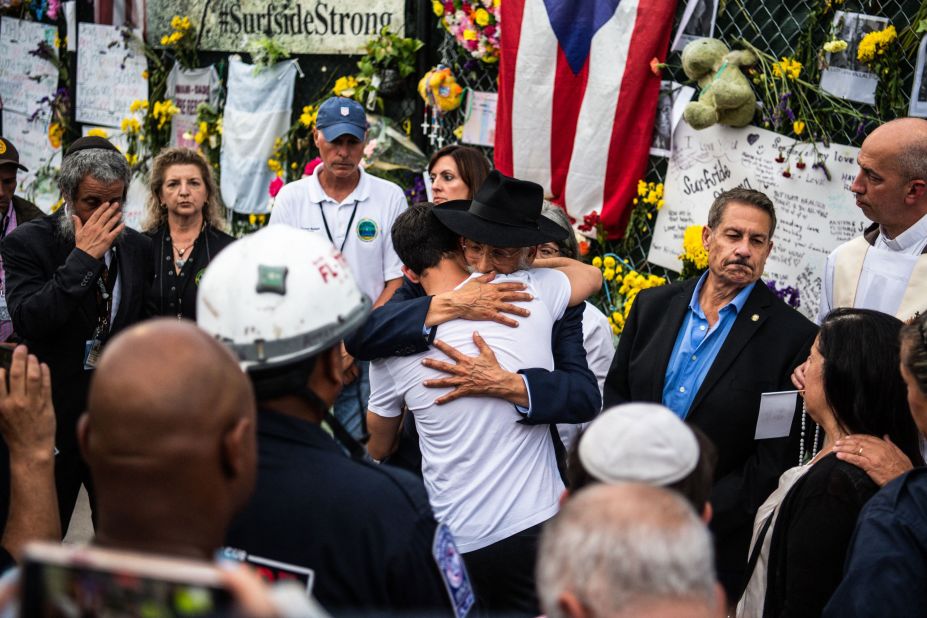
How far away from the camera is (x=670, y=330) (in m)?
3.77

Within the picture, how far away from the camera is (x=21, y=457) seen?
7.73 ft

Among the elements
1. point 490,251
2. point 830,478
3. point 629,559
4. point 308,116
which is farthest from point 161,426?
point 308,116

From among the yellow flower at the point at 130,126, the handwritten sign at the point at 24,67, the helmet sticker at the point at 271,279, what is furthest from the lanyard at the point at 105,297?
the handwritten sign at the point at 24,67

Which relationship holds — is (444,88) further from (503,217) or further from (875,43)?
(503,217)

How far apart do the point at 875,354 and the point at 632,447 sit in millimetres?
1227

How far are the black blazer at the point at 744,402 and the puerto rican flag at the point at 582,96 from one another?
6.87 feet

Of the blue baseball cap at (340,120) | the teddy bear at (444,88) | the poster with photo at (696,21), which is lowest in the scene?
the blue baseball cap at (340,120)

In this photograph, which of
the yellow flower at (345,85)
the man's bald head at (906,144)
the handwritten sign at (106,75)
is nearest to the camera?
the man's bald head at (906,144)

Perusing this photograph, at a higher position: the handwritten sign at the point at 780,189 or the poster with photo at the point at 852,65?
the poster with photo at the point at 852,65

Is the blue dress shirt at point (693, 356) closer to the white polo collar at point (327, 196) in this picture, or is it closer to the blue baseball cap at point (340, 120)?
the white polo collar at point (327, 196)

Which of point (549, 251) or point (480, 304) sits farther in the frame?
point (549, 251)

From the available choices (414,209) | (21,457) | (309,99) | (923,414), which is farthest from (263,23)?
(923,414)

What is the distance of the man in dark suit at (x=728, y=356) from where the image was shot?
3480 mm

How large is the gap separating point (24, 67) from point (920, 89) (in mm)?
7648
